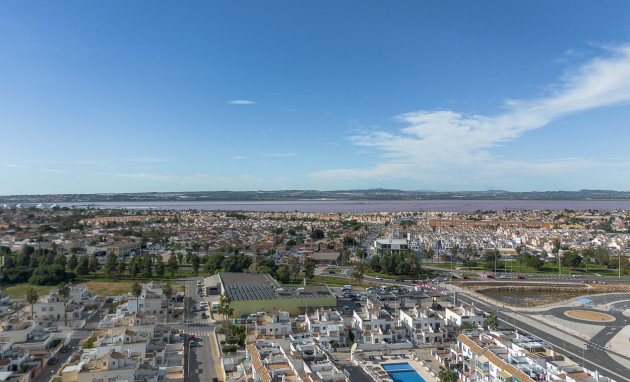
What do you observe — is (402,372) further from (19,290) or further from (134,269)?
(19,290)

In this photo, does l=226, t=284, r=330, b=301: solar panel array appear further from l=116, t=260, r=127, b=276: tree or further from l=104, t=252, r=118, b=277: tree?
l=104, t=252, r=118, b=277: tree

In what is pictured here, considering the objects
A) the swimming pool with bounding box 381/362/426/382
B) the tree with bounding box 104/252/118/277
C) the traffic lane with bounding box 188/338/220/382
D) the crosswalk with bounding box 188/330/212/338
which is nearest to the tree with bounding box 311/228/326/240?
the tree with bounding box 104/252/118/277

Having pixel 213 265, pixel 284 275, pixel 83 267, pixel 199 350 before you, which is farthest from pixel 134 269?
pixel 199 350

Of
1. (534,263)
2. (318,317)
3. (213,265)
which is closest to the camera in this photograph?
(318,317)

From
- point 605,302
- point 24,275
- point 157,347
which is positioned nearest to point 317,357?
point 157,347

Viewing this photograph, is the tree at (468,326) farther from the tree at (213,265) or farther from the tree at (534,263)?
the tree at (534,263)

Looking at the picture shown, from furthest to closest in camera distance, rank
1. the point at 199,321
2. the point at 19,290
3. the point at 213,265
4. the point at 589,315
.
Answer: the point at 213,265 → the point at 19,290 → the point at 589,315 → the point at 199,321
